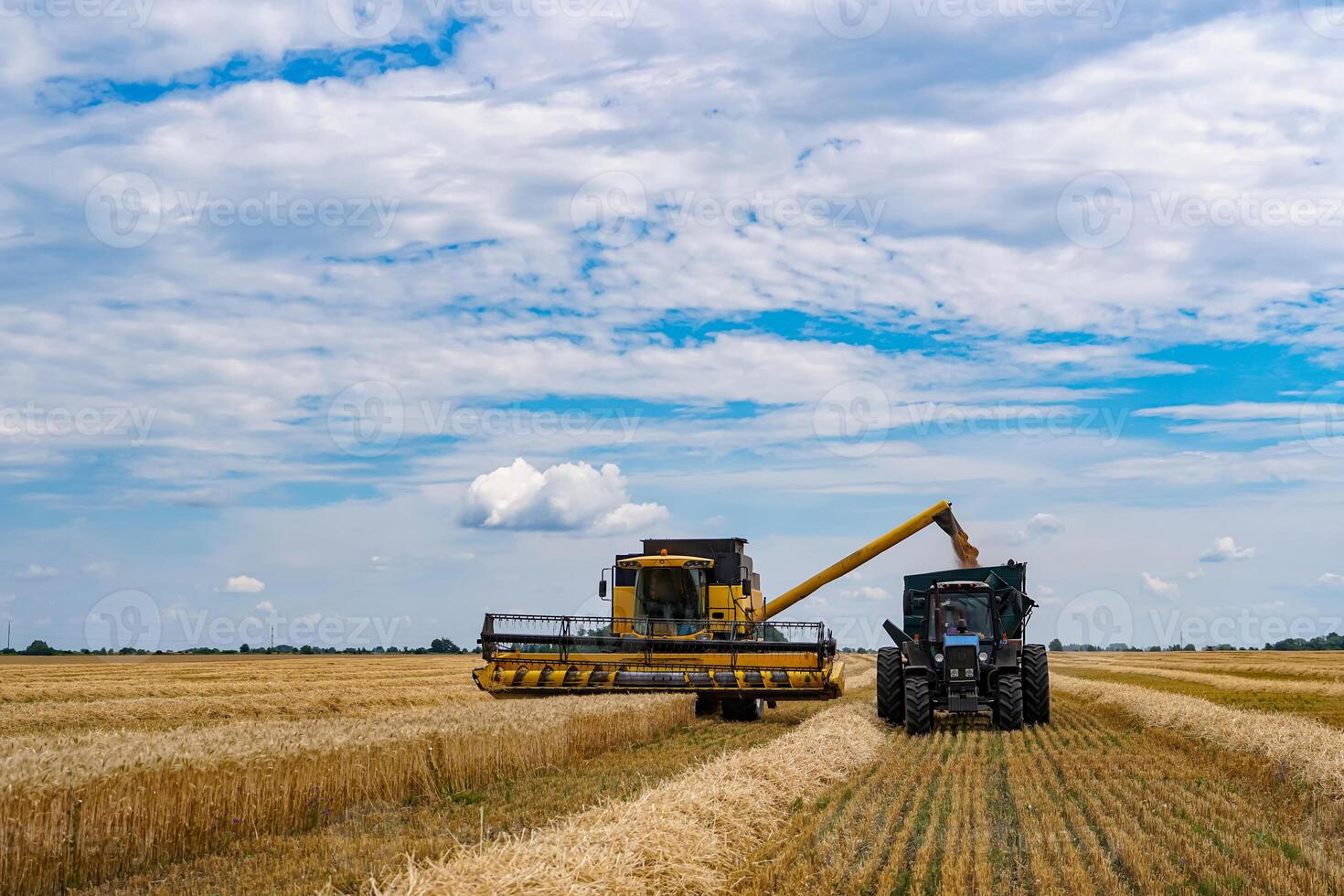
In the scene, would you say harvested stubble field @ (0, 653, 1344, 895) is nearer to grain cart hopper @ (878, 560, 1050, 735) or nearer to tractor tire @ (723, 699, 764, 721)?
grain cart hopper @ (878, 560, 1050, 735)

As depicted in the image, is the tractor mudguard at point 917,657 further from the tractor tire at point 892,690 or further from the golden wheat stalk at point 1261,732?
the golden wheat stalk at point 1261,732

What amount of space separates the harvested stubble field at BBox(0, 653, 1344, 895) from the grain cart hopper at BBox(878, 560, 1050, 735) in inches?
55.2

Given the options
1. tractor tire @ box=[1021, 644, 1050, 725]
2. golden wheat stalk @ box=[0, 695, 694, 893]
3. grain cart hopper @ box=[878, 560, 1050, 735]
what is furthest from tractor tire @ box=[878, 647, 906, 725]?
golden wheat stalk @ box=[0, 695, 694, 893]

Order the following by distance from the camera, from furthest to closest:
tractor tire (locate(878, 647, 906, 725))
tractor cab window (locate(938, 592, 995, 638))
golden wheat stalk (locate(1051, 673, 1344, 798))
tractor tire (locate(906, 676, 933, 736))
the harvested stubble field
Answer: tractor cab window (locate(938, 592, 995, 638)) < tractor tire (locate(878, 647, 906, 725)) < tractor tire (locate(906, 676, 933, 736)) < golden wheat stalk (locate(1051, 673, 1344, 798)) < the harvested stubble field

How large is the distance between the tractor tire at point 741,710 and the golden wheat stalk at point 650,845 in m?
8.69

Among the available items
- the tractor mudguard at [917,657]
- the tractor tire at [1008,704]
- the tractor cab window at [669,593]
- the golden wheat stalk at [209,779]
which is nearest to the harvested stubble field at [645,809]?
the golden wheat stalk at [209,779]

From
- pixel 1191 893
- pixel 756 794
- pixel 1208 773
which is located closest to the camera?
pixel 1191 893

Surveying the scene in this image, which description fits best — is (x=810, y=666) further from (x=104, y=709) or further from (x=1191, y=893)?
(x=104, y=709)

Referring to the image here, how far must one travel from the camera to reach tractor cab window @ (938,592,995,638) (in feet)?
59.7

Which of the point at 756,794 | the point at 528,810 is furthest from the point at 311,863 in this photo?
the point at 756,794

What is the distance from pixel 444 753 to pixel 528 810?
78.9 inches

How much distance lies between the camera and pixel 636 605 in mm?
20656

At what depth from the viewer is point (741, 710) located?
1983cm

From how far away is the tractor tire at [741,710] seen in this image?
Result: 19672mm
